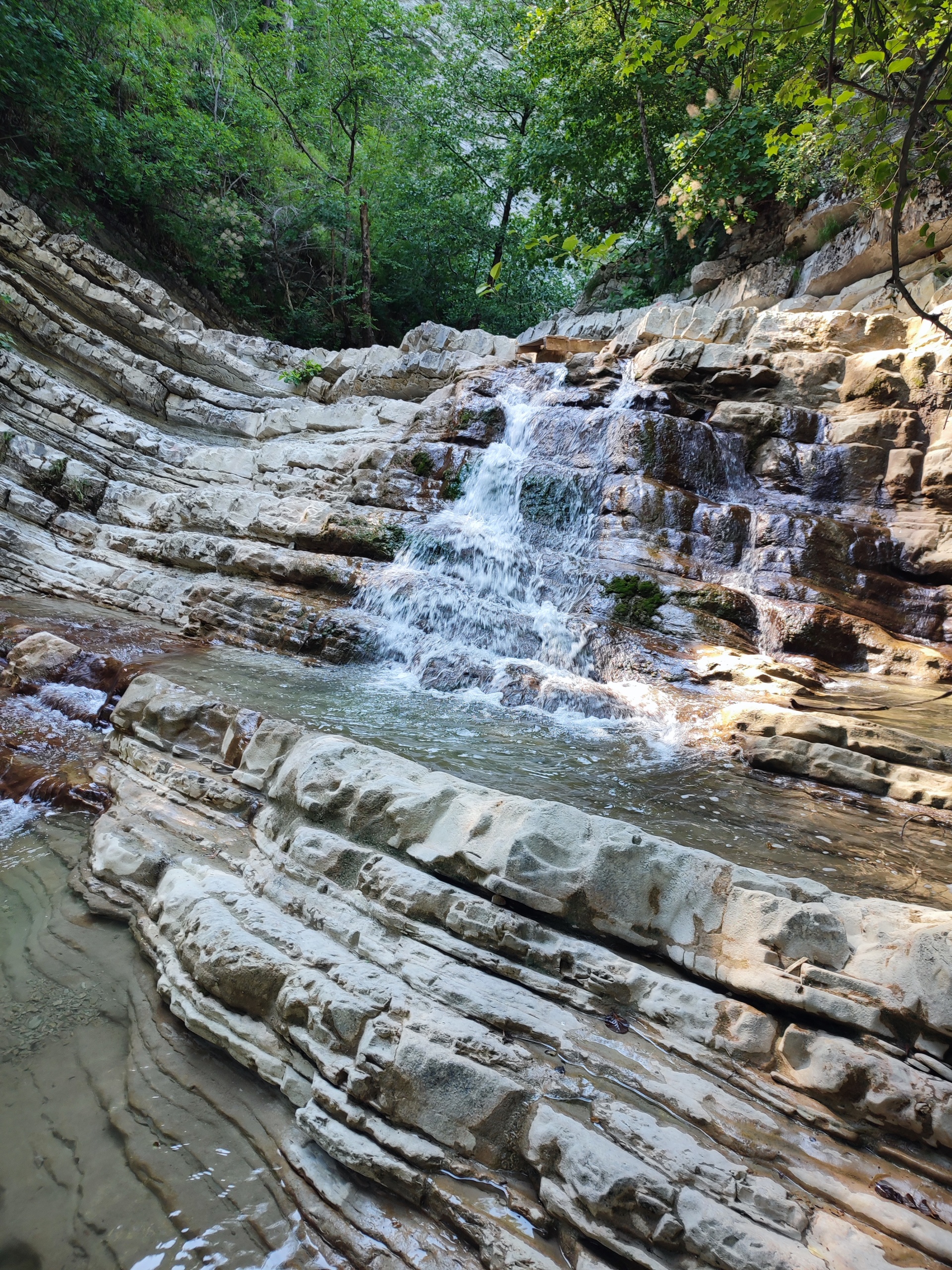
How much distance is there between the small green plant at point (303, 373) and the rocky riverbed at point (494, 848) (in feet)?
15.8

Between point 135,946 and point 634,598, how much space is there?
5.80 m

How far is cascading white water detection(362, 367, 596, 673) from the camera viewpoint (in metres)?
6.70

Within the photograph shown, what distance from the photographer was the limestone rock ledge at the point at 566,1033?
1.60 meters

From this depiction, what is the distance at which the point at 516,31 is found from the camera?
45.8 feet

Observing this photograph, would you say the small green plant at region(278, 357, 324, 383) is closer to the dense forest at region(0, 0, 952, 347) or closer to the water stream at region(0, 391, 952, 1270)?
the dense forest at region(0, 0, 952, 347)

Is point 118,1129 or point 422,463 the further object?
point 422,463

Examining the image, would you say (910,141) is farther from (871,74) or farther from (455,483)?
(455,483)

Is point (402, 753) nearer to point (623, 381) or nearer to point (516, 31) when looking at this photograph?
point (623, 381)

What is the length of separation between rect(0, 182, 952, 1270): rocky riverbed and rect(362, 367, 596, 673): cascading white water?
59mm

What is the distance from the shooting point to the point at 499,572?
793 centimetres

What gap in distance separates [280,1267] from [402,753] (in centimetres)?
256

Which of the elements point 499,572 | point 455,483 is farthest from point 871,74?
point 455,483

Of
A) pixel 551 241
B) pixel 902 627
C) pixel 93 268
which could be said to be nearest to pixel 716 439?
pixel 902 627

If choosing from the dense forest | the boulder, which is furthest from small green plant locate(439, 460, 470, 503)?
the boulder
